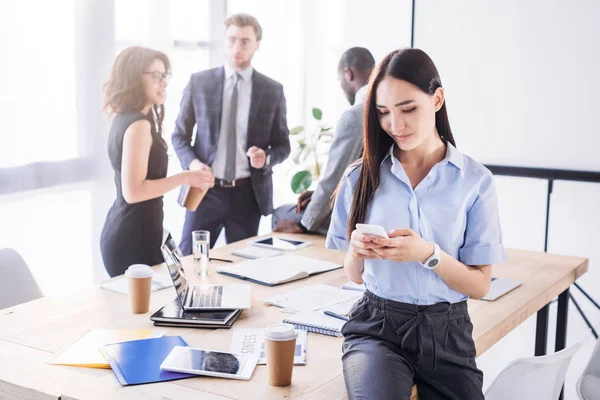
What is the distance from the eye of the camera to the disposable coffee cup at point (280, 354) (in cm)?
153

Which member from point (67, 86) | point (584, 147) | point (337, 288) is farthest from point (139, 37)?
point (584, 147)

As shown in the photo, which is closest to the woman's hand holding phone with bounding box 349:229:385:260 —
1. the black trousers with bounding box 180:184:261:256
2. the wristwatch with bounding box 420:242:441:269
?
the wristwatch with bounding box 420:242:441:269

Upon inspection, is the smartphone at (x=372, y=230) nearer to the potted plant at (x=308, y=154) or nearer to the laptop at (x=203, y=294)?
the laptop at (x=203, y=294)

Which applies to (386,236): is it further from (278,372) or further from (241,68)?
(241,68)

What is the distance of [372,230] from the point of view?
60.6 inches

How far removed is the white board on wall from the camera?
418 centimetres

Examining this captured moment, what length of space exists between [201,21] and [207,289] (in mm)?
2754

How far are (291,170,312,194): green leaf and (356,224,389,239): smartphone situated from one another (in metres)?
2.98

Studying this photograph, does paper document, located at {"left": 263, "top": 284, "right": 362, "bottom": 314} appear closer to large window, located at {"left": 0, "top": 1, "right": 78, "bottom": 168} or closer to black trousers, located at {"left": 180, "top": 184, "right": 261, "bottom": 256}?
black trousers, located at {"left": 180, "top": 184, "right": 261, "bottom": 256}

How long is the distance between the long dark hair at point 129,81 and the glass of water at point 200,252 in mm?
736

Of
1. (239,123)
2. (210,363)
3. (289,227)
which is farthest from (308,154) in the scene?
(210,363)

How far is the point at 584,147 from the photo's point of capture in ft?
13.8

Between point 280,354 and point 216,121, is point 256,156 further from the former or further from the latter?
point 280,354

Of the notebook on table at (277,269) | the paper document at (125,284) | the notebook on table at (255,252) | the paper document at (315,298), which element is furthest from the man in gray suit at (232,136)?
the paper document at (315,298)
